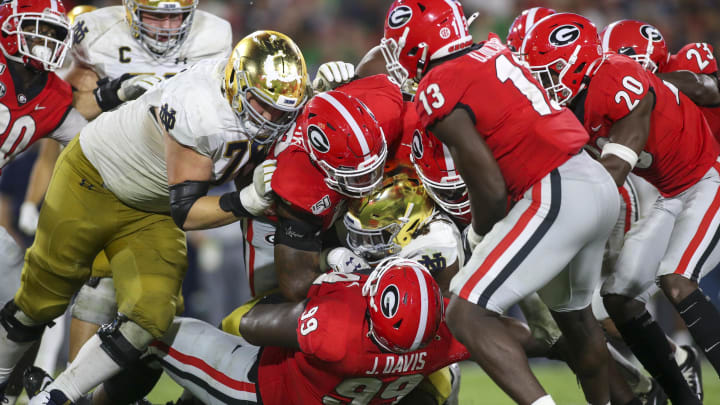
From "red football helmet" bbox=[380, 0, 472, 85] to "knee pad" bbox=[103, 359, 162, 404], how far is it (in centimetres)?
164

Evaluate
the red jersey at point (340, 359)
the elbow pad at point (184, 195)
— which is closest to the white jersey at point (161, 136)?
the elbow pad at point (184, 195)

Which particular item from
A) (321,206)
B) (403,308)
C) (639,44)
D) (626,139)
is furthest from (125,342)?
(639,44)

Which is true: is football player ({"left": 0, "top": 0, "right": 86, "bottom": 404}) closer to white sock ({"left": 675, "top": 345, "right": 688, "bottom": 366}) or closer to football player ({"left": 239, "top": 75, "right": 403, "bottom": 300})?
football player ({"left": 239, "top": 75, "right": 403, "bottom": 300})

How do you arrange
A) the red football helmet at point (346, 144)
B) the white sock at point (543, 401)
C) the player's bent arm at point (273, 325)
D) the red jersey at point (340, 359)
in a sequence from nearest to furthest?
the white sock at point (543, 401), the red jersey at point (340, 359), the player's bent arm at point (273, 325), the red football helmet at point (346, 144)

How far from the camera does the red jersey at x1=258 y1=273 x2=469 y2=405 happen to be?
300cm

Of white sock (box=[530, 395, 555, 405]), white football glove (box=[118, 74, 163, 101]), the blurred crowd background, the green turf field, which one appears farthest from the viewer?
the blurred crowd background

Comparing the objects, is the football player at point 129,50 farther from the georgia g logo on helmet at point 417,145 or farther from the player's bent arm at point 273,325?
the player's bent arm at point 273,325

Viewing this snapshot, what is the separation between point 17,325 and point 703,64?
3512mm

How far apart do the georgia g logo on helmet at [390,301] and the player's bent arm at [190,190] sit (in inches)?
34.1

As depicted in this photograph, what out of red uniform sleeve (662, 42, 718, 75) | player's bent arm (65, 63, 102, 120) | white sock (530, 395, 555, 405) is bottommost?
player's bent arm (65, 63, 102, 120)

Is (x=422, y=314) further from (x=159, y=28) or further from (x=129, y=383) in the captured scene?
(x=159, y=28)

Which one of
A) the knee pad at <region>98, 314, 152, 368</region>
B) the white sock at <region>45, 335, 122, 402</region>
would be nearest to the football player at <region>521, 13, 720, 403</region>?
the knee pad at <region>98, 314, 152, 368</region>

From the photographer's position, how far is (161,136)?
3.69 metres

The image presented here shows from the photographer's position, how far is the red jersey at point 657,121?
3594 mm
